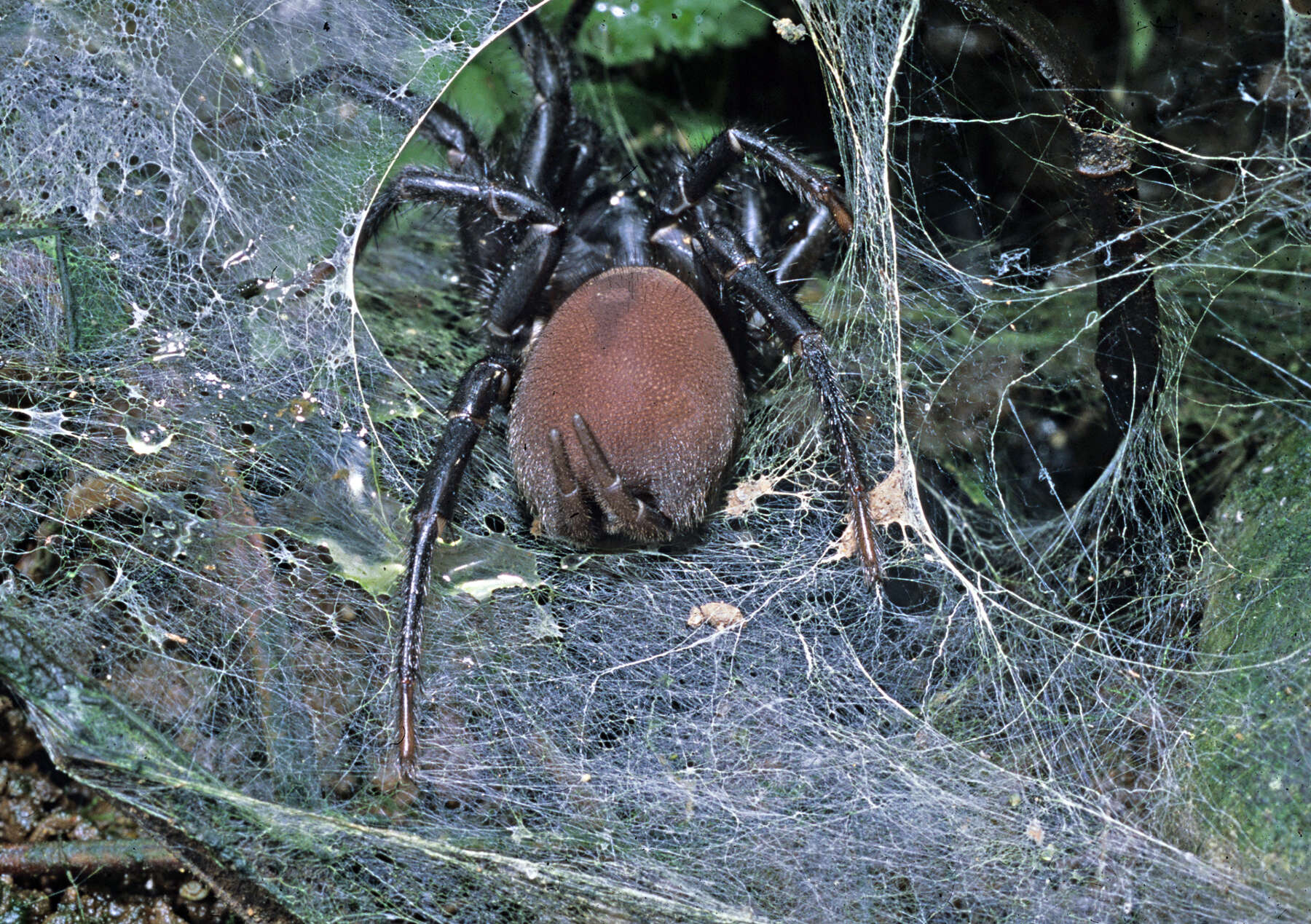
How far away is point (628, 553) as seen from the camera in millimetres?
2141

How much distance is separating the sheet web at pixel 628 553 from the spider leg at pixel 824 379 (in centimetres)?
12

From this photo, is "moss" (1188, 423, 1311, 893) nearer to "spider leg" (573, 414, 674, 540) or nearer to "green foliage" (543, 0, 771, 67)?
"spider leg" (573, 414, 674, 540)

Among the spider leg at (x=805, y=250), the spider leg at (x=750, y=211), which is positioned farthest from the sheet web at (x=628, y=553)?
the spider leg at (x=750, y=211)

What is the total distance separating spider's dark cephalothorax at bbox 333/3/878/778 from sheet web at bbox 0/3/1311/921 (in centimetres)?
18

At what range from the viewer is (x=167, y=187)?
94.3 inches

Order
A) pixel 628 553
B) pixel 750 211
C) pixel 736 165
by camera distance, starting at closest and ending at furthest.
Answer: pixel 628 553 → pixel 736 165 → pixel 750 211

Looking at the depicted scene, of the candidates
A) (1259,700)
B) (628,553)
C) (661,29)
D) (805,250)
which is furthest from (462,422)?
(1259,700)

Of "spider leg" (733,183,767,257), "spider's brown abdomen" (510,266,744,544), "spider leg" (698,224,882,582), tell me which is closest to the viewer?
"spider's brown abdomen" (510,266,744,544)

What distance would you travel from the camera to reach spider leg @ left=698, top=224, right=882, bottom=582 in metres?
1.95

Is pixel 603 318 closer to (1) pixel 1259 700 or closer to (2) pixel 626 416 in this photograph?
(2) pixel 626 416

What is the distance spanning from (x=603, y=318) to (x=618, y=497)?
522 mm

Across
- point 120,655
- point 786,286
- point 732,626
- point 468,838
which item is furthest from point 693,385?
point 120,655

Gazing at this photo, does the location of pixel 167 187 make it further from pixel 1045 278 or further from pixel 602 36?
pixel 1045 278

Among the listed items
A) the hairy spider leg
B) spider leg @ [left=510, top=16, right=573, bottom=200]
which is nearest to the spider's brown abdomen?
the hairy spider leg
